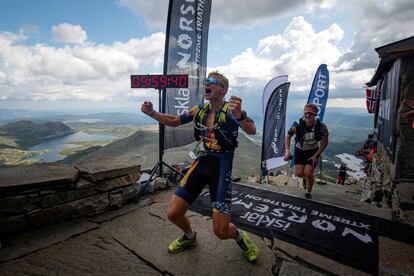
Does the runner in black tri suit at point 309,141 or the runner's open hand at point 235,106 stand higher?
the runner's open hand at point 235,106

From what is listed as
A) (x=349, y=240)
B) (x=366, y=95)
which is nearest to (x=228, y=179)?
(x=349, y=240)

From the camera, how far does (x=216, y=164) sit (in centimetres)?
320

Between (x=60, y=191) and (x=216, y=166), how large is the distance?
2720 mm

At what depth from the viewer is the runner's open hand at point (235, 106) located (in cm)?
284

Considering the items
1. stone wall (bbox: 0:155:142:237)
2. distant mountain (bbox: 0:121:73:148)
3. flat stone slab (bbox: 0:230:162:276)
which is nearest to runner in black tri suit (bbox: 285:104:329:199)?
stone wall (bbox: 0:155:142:237)

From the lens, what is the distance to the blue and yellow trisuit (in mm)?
3105

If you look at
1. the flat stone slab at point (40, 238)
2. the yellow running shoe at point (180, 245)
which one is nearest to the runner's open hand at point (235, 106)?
the yellow running shoe at point (180, 245)

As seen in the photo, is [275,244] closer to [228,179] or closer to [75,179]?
[228,179]

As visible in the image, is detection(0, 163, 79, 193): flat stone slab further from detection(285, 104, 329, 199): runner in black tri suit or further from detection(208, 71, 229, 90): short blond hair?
detection(285, 104, 329, 199): runner in black tri suit

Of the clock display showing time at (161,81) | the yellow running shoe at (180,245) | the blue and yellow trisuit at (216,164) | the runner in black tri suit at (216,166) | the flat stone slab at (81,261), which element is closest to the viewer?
the flat stone slab at (81,261)

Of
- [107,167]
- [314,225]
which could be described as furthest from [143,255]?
[314,225]

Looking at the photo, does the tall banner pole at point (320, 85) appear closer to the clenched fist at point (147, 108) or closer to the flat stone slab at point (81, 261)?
the clenched fist at point (147, 108)

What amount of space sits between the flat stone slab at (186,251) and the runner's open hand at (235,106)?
2.02 metres

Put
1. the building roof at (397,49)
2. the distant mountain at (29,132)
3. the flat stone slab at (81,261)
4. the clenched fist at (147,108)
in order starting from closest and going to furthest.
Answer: the flat stone slab at (81,261), the clenched fist at (147,108), the building roof at (397,49), the distant mountain at (29,132)
